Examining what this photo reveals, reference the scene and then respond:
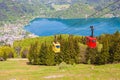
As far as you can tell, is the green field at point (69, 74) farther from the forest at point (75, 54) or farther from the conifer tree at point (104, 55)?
the forest at point (75, 54)

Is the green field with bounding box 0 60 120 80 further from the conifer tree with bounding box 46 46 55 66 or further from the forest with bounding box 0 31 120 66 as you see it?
the conifer tree with bounding box 46 46 55 66

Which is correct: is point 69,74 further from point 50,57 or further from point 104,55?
point 50,57

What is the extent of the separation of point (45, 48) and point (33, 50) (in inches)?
228

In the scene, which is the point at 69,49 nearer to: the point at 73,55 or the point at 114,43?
the point at 73,55

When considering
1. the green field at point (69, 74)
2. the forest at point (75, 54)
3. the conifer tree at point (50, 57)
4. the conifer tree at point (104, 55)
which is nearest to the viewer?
the green field at point (69, 74)

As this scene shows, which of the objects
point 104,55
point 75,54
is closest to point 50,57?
point 75,54

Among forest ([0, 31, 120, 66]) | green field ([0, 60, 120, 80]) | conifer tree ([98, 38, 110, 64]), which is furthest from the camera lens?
forest ([0, 31, 120, 66])

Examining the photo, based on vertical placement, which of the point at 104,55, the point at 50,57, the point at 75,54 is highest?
the point at 104,55

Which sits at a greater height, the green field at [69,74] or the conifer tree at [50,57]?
the green field at [69,74]

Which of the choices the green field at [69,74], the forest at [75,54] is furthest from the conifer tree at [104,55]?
the green field at [69,74]

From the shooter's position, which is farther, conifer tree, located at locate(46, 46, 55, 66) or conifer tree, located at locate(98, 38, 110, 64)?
conifer tree, located at locate(46, 46, 55, 66)

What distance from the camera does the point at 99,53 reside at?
91188mm

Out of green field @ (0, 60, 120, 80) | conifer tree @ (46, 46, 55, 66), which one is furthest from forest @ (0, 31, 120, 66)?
green field @ (0, 60, 120, 80)

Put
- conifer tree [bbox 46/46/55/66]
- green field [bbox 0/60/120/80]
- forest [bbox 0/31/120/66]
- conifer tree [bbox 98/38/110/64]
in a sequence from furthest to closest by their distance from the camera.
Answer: conifer tree [bbox 46/46/55/66] < forest [bbox 0/31/120/66] < conifer tree [bbox 98/38/110/64] < green field [bbox 0/60/120/80]
